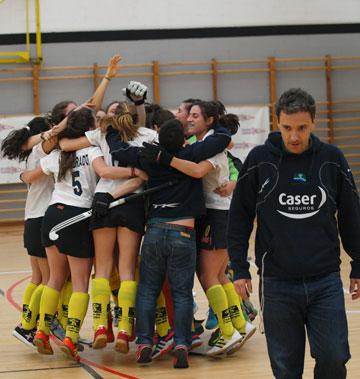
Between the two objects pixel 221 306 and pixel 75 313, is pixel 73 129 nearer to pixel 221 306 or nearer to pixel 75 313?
pixel 75 313

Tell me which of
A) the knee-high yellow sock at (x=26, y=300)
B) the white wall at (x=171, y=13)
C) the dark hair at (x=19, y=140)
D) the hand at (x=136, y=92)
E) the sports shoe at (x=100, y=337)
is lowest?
the sports shoe at (x=100, y=337)

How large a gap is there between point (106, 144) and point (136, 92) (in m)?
0.42

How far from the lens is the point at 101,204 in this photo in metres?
5.61

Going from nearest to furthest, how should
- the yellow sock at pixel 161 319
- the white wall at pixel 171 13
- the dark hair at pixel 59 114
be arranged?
the yellow sock at pixel 161 319, the dark hair at pixel 59 114, the white wall at pixel 171 13

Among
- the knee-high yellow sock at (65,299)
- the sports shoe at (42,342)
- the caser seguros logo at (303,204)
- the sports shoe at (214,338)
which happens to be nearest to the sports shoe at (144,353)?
the sports shoe at (214,338)

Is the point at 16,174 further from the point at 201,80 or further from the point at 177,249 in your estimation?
the point at 177,249

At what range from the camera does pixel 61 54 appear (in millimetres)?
15445

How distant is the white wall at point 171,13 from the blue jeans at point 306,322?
12.4m

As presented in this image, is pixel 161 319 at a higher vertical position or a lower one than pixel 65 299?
lower

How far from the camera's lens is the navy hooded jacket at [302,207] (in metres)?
3.71

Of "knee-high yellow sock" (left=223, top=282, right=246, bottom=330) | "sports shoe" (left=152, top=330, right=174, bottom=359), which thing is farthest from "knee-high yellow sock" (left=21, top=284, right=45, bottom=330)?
"knee-high yellow sock" (left=223, top=282, right=246, bottom=330)

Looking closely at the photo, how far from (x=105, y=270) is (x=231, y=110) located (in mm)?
10251

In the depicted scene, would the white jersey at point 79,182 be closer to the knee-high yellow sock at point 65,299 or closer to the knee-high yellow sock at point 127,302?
the knee-high yellow sock at point 127,302

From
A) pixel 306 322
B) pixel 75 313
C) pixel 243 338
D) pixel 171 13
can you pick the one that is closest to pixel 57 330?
pixel 75 313
